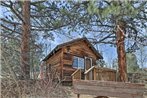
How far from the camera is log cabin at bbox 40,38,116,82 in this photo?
19.9 meters

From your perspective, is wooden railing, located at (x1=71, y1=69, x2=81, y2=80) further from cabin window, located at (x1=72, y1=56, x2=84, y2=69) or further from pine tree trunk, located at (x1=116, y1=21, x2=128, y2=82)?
pine tree trunk, located at (x1=116, y1=21, x2=128, y2=82)

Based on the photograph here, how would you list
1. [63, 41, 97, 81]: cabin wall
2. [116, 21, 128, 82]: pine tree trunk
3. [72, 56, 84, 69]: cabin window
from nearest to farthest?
[116, 21, 128, 82]: pine tree trunk → [63, 41, 97, 81]: cabin wall → [72, 56, 84, 69]: cabin window

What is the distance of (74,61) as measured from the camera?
2259 centimetres

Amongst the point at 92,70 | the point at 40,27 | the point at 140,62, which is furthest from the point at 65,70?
the point at 140,62

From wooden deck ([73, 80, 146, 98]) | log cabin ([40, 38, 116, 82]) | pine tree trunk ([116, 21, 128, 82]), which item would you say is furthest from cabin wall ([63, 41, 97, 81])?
A: wooden deck ([73, 80, 146, 98])

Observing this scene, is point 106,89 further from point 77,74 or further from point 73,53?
point 73,53

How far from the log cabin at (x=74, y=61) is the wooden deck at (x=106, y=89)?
8.59m

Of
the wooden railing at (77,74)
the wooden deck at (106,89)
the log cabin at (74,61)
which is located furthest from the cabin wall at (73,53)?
the wooden deck at (106,89)

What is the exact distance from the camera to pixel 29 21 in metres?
15.4

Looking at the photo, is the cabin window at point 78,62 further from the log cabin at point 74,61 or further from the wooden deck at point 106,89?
the wooden deck at point 106,89

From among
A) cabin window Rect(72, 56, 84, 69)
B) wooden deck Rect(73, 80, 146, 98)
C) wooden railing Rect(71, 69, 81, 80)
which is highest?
cabin window Rect(72, 56, 84, 69)

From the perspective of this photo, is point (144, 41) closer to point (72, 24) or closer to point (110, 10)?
point (72, 24)

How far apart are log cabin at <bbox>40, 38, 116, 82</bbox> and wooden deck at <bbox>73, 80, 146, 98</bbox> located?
8.59 m

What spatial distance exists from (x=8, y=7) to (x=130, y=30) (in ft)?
21.5
